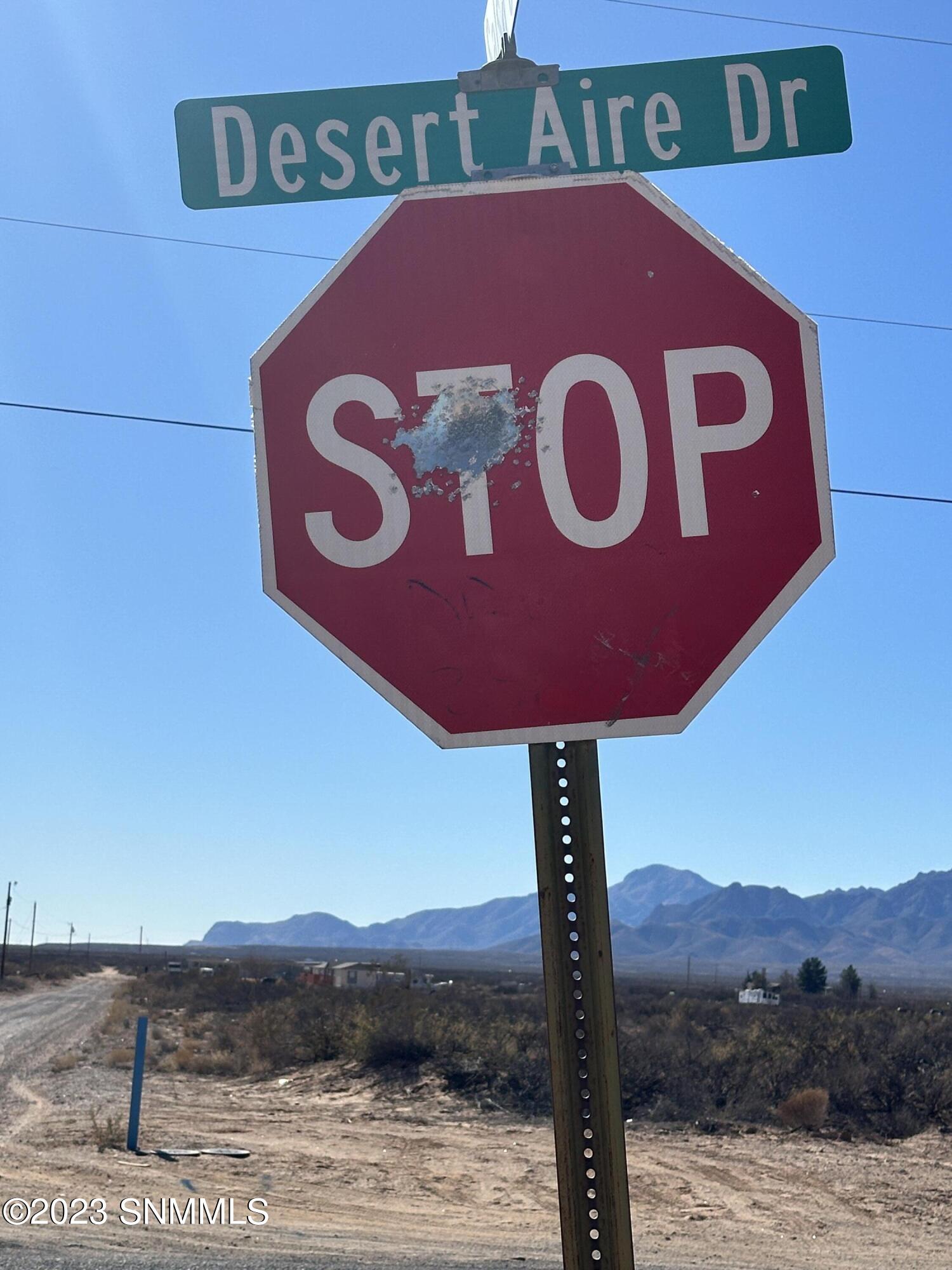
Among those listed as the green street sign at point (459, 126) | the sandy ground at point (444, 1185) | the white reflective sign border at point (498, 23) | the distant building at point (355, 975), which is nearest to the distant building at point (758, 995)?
the distant building at point (355, 975)

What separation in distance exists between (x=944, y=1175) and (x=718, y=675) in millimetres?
12857

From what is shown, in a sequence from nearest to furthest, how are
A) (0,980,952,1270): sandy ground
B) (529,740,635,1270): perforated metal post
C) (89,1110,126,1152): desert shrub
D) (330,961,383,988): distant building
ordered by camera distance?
1. (529,740,635,1270): perforated metal post
2. (0,980,952,1270): sandy ground
3. (89,1110,126,1152): desert shrub
4. (330,961,383,988): distant building

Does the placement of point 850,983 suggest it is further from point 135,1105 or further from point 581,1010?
point 581,1010

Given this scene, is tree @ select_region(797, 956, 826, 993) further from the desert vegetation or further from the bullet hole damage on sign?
the bullet hole damage on sign

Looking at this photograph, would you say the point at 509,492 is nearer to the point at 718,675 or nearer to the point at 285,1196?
the point at 718,675

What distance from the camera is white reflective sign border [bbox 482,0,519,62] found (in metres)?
1.98

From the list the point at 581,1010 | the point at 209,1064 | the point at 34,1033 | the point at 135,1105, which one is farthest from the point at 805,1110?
the point at 34,1033

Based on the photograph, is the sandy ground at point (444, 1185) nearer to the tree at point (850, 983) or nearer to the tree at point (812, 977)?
the tree at point (850, 983)

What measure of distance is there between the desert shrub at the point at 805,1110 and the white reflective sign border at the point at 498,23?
48.1 ft

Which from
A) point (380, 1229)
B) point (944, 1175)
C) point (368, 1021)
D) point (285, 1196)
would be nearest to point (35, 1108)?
point (368, 1021)

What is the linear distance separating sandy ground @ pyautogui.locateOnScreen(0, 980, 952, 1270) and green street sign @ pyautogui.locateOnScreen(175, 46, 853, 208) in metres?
7.92

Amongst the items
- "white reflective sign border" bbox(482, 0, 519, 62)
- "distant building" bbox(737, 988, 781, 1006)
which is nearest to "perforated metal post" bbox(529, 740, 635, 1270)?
"white reflective sign border" bbox(482, 0, 519, 62)

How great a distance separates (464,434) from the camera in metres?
1.67

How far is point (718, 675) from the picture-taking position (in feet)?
5.23
